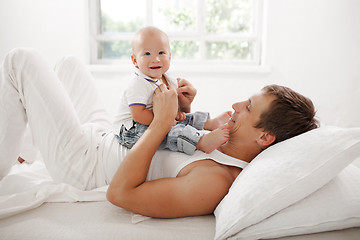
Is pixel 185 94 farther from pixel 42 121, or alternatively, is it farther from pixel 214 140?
pixel 42 121

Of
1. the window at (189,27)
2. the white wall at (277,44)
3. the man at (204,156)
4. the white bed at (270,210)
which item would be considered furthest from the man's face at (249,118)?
the window at (189,27)

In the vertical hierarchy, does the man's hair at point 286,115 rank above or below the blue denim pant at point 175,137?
above

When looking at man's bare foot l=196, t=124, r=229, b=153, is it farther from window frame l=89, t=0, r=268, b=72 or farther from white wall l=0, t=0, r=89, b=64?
white wall l=0, t=0, r=89, b=64

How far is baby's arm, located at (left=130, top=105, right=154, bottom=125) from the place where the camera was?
1.35 meters

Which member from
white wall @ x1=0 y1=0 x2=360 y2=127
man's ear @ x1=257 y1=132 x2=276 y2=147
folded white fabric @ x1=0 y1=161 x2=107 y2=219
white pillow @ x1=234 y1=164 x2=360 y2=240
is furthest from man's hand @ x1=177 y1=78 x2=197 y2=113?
white wall @ x1=0 y1=0 x2=360 y2=127

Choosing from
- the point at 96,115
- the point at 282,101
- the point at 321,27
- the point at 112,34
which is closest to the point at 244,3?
the point at 321,27

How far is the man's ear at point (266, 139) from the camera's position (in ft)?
4.08

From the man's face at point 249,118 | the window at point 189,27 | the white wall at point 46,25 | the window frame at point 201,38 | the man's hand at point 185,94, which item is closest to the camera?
the man's face at point 249,118

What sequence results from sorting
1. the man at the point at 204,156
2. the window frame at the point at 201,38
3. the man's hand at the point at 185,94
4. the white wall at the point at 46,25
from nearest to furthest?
the man at the point at 204,156 < the man's hand at the point at 185,94 < the white wall at the point at 46,25 < the window frame at the point at 201,38

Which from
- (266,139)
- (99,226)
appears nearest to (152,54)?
(266,139)

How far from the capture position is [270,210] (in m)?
0.96

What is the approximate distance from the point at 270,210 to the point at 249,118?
0.40 meters

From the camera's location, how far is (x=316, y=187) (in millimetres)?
986

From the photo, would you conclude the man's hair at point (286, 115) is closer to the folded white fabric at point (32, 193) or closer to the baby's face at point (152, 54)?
the baby's face at point (152, 54)
